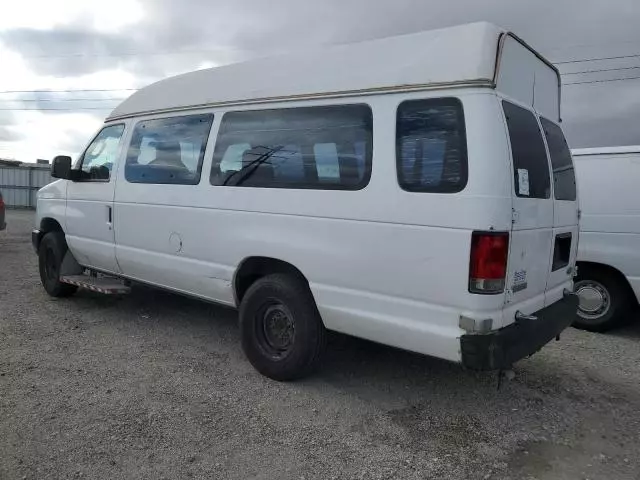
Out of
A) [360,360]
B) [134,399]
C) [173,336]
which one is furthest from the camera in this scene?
[173,336]

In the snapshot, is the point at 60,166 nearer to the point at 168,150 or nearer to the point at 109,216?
the point at 109,216

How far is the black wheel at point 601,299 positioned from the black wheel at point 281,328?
3.49 meters

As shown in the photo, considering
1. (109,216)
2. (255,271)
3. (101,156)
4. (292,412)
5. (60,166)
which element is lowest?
(292,412)

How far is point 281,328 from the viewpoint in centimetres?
418

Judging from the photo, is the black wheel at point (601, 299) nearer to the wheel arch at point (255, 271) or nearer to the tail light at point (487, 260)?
the tail light at point (487, 260)

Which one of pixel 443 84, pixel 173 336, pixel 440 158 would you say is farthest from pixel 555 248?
pixel 173 336

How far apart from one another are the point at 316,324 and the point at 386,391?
79 cm

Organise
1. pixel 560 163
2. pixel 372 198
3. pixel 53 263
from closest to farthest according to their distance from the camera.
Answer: pixel 372 198, pixel 560 163, pixel 53 263

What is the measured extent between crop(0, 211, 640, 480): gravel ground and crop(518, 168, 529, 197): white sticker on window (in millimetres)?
1603

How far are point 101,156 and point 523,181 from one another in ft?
14.6

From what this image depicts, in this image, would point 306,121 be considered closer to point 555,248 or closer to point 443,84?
point 443,84

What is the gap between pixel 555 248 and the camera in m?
3.88

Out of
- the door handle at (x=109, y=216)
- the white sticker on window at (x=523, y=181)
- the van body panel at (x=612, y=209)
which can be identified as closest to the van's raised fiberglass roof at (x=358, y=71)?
the white sticker on window at (x=523, y=181)

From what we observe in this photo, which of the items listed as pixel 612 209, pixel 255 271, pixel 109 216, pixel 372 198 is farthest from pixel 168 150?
pixel 612 209
